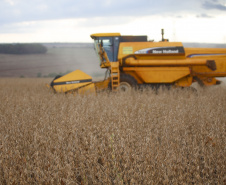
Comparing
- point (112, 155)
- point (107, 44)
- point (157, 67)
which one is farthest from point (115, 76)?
point (112, 155)

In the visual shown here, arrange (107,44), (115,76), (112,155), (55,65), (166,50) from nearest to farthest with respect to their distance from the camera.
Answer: (112,155) < (115,76) < (166,50) < (107,44) < (55,65)

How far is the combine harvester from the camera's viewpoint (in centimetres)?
780

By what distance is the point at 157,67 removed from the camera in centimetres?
798

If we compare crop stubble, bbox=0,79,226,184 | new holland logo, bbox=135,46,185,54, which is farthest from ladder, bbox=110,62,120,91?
crop stubble, bbox=0,79,226,184

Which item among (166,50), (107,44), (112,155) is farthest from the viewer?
(107,44)

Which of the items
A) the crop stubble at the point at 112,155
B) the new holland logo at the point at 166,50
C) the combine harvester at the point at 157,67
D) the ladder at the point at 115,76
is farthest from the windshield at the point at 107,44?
the crop stubble at the point at 112,155

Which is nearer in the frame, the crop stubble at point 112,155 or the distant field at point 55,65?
the crop stubble at point 112,155

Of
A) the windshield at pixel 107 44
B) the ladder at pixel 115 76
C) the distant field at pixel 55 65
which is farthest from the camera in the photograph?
the distant field at pixel 55 65

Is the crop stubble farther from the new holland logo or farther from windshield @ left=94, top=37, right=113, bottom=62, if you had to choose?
windshield @ left=94, top=37, right=113, bottom=62

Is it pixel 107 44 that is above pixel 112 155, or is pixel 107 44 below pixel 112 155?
above

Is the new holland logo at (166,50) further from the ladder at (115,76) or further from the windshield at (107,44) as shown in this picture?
the windshield at (107,44)

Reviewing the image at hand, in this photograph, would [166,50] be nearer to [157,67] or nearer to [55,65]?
[157,67]

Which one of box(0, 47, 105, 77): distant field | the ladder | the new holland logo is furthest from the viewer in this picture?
box(0, 47, 105, 77): distant field

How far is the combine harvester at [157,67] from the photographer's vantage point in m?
7.80
